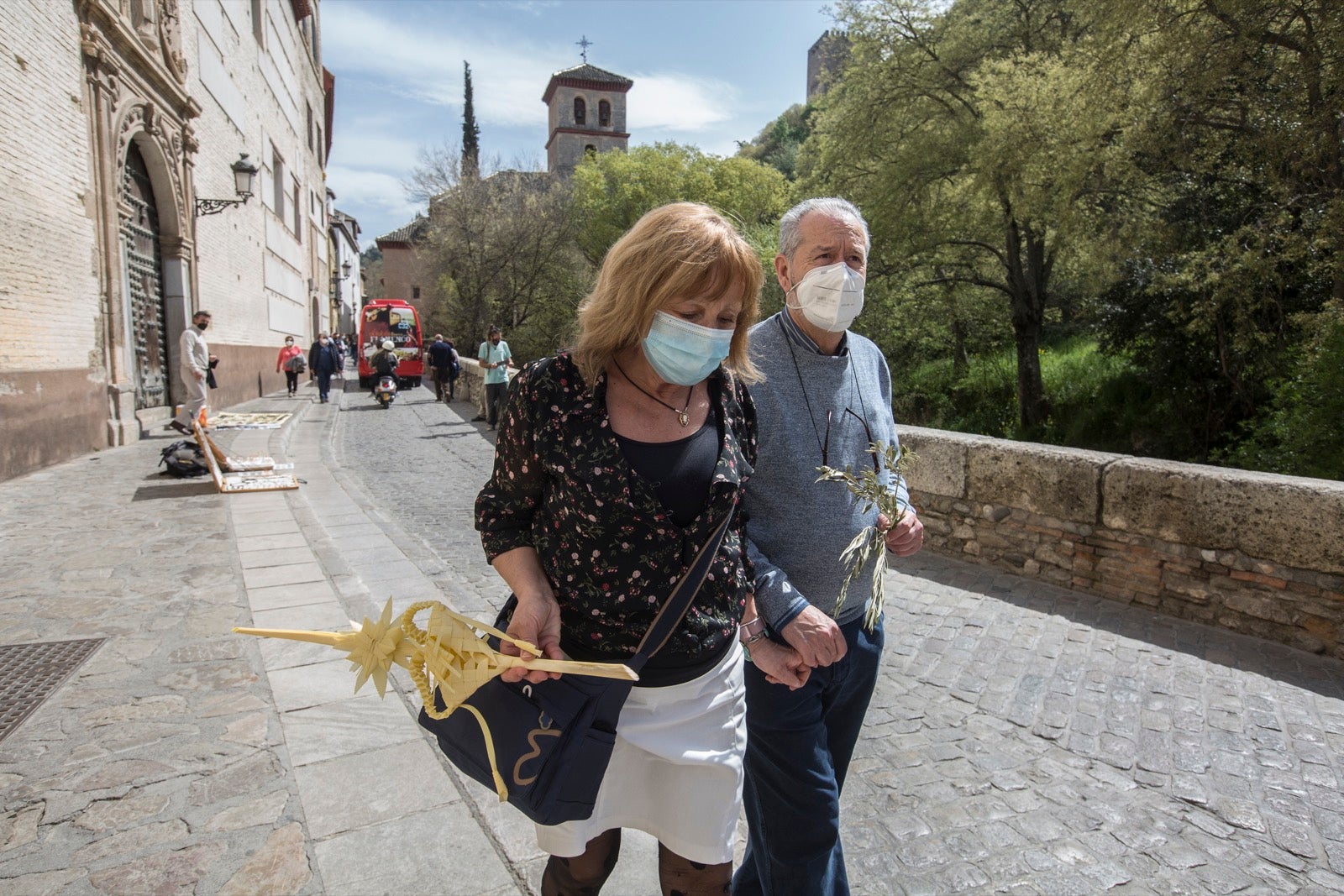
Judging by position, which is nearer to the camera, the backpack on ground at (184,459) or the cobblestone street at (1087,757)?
the cobblestone street at (1087,757)

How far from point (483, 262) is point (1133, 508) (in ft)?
89.4

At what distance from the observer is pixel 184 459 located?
8.52 metres

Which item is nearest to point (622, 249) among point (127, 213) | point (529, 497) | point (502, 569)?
point (529, 497)

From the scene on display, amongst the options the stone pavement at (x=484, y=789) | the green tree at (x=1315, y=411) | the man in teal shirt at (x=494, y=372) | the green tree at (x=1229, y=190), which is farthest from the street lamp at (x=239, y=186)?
the green tree at (x=1315, y=411)

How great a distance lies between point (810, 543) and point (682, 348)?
0.61 metres

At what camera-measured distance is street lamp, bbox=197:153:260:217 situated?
14.7m

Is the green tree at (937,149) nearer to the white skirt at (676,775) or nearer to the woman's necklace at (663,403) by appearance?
the woman's necklace at (663,403)

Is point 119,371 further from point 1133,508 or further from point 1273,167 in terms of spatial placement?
point 1273,167

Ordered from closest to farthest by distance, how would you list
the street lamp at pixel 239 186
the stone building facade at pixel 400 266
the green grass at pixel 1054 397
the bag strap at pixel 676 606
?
the bag strap at pixel 676 606 → the street lamp at pixel 239 186 → the green grass at pixel 1054 397 → the stone building facade at pixel 400 266

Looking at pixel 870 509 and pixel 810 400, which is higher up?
pixel 810 400

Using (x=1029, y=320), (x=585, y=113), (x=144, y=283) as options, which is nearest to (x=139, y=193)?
(x=144, y=283)

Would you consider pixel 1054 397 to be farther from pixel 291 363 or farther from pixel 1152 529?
pixel 291 363

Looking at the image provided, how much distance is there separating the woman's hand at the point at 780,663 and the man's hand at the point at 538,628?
48 centimetres

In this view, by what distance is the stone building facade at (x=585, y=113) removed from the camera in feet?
209
